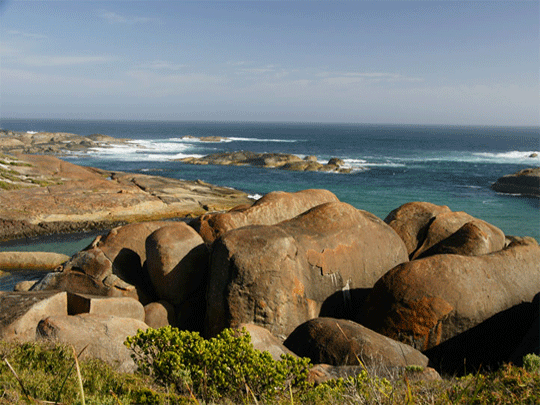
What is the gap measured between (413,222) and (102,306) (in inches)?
431

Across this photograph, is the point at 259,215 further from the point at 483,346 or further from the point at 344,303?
the point at 483,346

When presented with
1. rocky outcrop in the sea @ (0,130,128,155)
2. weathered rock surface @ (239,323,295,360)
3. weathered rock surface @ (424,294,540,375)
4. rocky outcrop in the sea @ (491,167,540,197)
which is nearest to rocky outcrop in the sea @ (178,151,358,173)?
rocky outcrop in the sea @ (491,167,540,197)

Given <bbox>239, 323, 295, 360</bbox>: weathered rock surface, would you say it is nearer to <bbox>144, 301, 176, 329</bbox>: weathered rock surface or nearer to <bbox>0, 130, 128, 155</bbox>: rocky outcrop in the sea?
<bbox>144, 301, 176, 329</bbox>: weathered rock surface

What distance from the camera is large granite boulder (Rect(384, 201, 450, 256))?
1675cm

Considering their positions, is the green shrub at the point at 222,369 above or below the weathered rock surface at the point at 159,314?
above

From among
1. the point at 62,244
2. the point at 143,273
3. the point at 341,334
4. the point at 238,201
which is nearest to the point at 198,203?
the point at 238,201

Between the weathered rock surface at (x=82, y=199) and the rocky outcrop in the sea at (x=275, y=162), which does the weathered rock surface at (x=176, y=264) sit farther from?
the rocky outcrop in the sea at (x=275, y=162)

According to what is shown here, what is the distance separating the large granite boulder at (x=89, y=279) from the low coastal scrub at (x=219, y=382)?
581cm

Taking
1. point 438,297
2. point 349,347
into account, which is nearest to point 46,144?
point 349,347

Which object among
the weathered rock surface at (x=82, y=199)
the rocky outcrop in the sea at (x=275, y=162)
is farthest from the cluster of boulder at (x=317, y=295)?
the rocky outcrop in the sea at (x=275, y=162)

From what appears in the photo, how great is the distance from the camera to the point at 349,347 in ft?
33.7

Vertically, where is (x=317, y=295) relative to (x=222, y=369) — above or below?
below

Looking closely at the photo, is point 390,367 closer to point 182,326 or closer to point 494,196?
point 182,326

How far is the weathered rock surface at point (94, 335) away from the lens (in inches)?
381
